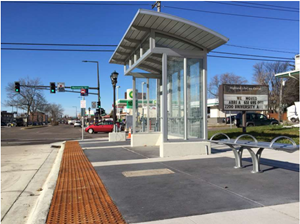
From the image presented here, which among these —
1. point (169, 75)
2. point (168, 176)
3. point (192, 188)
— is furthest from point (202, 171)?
point (169, 75)

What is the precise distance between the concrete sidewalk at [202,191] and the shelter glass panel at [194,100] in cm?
169

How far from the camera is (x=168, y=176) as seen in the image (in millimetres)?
6070

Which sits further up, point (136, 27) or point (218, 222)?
point (136, 27)

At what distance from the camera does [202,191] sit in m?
4.86

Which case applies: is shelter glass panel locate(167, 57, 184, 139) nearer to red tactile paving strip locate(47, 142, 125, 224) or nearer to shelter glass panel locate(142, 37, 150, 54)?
shelter glass panel locate(142, 37, 150, 54)

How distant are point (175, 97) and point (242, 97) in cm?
261

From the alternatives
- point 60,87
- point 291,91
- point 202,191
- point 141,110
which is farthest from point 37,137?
point 291,91

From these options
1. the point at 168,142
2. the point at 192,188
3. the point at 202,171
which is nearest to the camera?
the point at 192,188

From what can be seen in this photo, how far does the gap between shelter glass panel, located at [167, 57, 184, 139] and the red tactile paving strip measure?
4.30 metres

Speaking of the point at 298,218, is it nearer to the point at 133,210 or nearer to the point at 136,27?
the point at 133,210

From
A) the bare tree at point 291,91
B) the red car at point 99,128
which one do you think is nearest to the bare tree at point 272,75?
the bare tree at point 291,91

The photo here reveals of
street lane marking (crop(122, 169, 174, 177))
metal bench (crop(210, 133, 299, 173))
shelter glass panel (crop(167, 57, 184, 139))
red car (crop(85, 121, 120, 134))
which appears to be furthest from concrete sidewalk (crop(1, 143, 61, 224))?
red car (crop(85, 121, 120, 134))

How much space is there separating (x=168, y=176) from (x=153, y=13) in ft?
16.3

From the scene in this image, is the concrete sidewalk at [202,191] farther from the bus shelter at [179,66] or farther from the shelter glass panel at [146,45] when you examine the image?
the shelter glass panel at [146,45]
